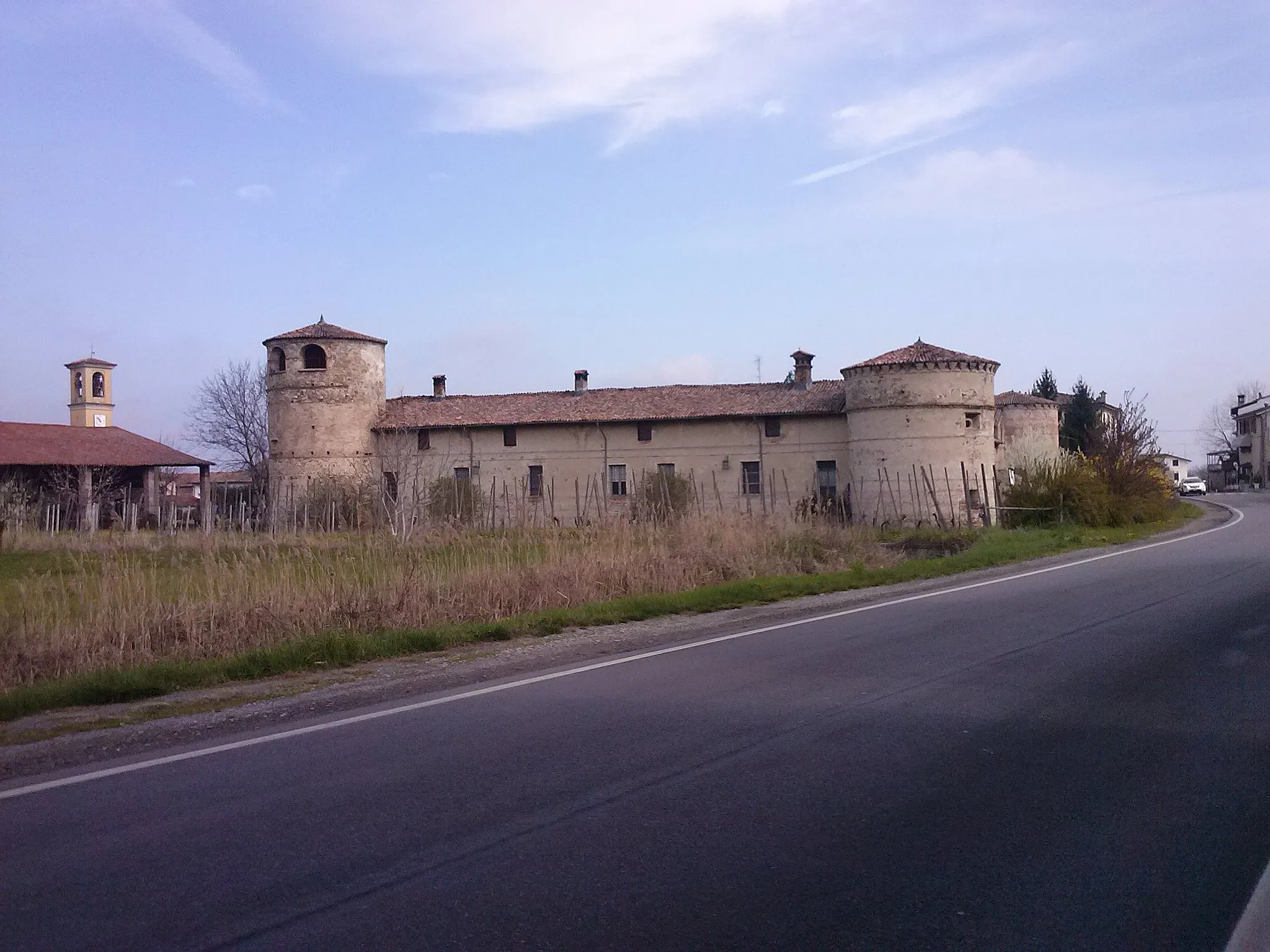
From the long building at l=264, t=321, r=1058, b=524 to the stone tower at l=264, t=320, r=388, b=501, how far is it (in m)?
0.06

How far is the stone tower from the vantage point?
48062 mm

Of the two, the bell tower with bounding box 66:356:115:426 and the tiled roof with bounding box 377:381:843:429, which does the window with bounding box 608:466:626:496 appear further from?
the bell tower with bounding box 66:356:115:426

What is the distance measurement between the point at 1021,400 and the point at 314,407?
33833mm

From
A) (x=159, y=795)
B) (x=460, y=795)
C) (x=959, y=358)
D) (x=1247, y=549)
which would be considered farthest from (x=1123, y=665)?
(x=959, y=358)

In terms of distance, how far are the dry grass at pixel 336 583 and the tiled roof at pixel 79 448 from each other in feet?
85.6

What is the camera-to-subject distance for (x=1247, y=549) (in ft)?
78.7

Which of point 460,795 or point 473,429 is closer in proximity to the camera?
point 460,795

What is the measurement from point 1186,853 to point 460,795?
11.9ft

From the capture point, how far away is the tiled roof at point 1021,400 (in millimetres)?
55000

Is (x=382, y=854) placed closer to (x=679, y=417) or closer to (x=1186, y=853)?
(x=1186, y=853)

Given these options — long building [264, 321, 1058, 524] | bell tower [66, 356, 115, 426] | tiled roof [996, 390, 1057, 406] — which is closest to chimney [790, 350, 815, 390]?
long building [264, 321, 1058, 524]

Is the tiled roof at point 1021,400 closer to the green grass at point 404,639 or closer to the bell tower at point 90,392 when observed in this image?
the green grass at point 404,639

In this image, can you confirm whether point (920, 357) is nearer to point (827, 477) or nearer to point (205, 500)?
point (827, 477)

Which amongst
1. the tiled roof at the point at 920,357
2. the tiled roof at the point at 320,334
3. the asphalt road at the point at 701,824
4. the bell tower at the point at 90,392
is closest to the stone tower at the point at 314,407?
the tiled roof at the point at 320,334
